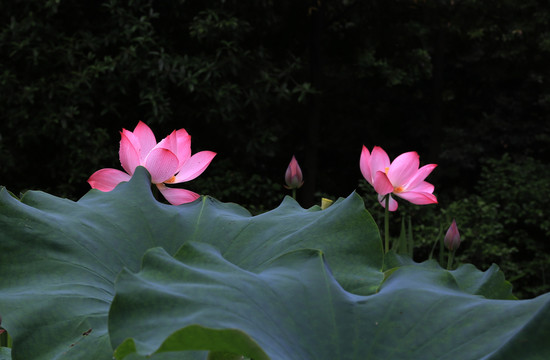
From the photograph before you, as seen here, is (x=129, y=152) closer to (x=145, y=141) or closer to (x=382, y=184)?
(x=145, y=141)

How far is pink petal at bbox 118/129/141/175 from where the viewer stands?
75cm

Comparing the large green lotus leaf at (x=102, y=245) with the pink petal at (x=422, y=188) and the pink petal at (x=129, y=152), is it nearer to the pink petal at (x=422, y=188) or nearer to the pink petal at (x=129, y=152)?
the pink petal at (x=129, y=152)

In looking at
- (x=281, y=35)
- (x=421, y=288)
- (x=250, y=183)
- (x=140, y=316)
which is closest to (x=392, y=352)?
(x=421, y=288)

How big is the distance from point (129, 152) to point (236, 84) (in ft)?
10.2

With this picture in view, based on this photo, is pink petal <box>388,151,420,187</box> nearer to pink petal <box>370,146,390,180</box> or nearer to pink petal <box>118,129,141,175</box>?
pink petal <box>370,146,390,180</box>

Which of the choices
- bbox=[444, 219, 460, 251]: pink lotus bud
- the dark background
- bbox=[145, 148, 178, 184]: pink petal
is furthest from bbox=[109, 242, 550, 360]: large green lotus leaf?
the dark background

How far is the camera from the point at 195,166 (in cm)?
82

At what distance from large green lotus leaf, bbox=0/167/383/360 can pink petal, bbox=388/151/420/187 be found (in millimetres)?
370

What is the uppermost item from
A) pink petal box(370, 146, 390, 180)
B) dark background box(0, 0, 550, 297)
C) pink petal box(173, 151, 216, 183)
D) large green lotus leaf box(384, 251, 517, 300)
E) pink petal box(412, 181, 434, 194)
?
pink petal box(173, 151, 216, 183)

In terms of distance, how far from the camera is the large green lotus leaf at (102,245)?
0.47 meters

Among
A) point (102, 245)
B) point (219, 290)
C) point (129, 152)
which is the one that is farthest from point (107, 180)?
point (219, 290)

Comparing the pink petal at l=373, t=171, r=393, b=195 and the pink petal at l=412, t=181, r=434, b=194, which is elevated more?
the pink petal at l=373, t=171, r=393, b=195

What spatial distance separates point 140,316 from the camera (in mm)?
365

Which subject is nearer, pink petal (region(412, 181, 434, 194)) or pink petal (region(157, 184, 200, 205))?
pink petal (region(157, 184, 200, 205))
